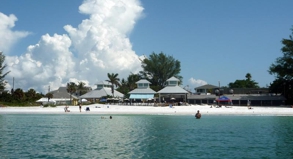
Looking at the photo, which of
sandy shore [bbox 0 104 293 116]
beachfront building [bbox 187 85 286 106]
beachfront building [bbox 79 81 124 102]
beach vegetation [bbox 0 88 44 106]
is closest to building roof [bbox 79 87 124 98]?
beachfront building [bbox 79 81 124 102]

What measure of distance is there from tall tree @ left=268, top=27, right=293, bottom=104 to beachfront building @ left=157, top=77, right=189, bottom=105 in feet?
63.2

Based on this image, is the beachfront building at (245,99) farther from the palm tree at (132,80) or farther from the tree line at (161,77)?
the palm tree at (132,80)

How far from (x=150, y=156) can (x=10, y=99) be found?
2538 inches

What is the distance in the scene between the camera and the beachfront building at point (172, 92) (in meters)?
73.2

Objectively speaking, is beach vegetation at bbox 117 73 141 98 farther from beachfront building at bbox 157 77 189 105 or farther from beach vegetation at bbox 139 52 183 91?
beachfront building at bbox 157 77 189 105

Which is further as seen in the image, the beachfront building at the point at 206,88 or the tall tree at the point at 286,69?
the beachfront building at the point at 206,88

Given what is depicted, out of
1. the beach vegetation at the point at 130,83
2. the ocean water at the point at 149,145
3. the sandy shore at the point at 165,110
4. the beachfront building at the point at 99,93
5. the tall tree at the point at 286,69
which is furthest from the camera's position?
the beach vegetation at the point at 130,83

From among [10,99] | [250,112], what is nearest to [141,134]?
[250,112]

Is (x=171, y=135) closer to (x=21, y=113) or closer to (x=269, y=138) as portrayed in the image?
(x=269, y=138)

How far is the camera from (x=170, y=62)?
4122 inches

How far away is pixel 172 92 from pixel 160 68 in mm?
31184

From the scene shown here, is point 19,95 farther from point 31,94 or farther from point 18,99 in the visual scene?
point 31,94

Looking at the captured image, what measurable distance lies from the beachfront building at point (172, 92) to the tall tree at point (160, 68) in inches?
858

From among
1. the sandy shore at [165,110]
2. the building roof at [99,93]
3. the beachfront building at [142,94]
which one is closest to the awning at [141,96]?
the beachfront building at [142,94]
